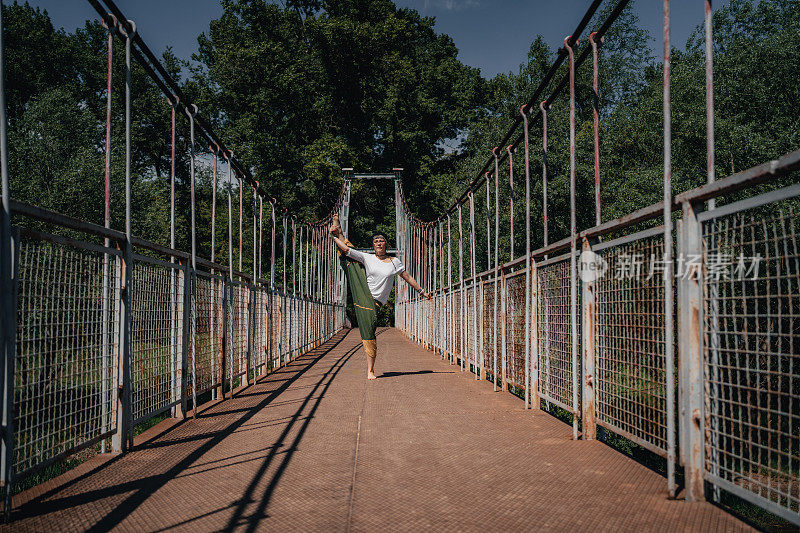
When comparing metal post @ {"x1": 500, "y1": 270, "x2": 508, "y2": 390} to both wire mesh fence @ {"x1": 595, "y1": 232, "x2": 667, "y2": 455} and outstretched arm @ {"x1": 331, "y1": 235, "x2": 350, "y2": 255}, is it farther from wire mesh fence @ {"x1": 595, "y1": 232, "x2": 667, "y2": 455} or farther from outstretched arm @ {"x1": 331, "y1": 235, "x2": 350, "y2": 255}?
wire mesh fence @ {"x1": 595, "y1": 232, "x2": 667, "y2": 455}

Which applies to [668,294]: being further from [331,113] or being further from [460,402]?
[331,113]

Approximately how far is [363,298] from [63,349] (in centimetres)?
421

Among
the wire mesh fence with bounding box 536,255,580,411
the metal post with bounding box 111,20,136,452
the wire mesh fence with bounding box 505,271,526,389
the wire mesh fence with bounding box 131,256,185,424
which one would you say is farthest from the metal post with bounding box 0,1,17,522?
the wire mesh fence with bounding box 505,271,526,389

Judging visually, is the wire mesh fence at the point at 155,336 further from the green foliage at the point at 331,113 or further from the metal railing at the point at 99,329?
the green foliage at the point at 331,113

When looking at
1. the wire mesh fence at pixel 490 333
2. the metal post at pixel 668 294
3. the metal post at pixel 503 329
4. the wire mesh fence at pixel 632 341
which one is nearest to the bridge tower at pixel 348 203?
the wire mesh fence at pixel 490 333

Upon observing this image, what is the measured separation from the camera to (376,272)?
6727mm

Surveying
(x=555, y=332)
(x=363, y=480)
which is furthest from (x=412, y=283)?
(x=363, y=480)

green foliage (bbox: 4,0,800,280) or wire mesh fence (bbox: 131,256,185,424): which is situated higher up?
green foliage (bbox: 4,0,800,280)

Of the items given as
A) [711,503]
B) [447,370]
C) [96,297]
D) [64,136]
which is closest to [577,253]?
[711,503]

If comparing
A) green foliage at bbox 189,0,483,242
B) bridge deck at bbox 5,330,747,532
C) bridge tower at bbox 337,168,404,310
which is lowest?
bridge deck at bbox 5,330,747,532

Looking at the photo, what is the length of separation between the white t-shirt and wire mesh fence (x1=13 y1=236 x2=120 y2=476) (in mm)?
3522

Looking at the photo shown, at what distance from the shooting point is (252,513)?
2.27 metres

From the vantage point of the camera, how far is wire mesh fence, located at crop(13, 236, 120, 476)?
245cm

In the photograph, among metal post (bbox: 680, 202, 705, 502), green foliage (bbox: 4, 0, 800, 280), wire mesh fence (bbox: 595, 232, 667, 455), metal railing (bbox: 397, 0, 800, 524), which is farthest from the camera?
green foliage (bbox: 4, 0, 800, 280)
